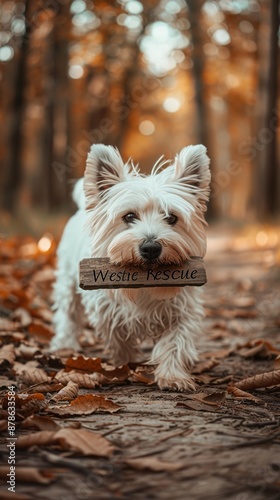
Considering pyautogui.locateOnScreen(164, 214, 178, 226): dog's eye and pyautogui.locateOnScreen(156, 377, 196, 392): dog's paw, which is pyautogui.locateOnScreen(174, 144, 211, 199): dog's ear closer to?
pyautogui.locateOnScreen(164, 214, 178, 226): dog's eye

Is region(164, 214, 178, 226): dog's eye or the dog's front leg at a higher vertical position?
region(164, 214, 178, 226): dog's eye

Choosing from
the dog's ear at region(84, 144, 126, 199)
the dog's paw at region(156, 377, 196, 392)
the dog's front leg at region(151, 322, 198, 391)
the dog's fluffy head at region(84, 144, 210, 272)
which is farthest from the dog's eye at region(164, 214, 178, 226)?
the dog's paw at region(156, 377, 196, 392)

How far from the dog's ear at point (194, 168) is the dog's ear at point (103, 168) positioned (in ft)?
1.24

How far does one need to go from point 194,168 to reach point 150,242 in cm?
82

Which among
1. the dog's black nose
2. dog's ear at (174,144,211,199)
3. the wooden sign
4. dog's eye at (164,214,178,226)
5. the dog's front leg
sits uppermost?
dog's ear at (174,144,211,199)

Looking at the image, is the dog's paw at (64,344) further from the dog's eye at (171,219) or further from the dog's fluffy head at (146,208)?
the dog's eye at (171,219)

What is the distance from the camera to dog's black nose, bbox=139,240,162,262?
3709mm

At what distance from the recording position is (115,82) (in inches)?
886

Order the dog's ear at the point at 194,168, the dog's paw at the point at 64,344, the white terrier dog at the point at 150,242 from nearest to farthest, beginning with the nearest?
the white terrier dog at the point at 150,242, the dog's ear at the point at 194,168, the dog's paw at the point at 64,344

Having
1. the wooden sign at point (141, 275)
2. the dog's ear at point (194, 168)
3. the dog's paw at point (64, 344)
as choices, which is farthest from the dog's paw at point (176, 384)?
the dog's paw at point (64, 344)

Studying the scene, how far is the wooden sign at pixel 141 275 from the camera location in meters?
3.84

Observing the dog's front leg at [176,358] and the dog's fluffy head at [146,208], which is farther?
the dog's front leg at [176,358]

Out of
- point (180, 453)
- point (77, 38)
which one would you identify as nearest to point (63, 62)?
point (77, 38)

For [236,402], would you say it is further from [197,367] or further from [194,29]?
[194,29]
